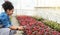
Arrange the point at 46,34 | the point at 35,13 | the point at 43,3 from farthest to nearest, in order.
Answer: the point at 35,13, the point at 43,3, the point at 46,34

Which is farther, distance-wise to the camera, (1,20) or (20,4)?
(20,4)

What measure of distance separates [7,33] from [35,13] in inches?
763

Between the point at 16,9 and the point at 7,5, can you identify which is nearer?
the point at 7,5

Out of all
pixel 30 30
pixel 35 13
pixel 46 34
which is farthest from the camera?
pixel 35 13

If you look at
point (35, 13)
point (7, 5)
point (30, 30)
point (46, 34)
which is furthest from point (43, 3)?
point (7, 5)

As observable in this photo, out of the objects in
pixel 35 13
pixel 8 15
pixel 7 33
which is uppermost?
pixel 8 15

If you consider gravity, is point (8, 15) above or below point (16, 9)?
above

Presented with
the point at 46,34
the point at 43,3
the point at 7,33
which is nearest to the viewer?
the point at 7,33

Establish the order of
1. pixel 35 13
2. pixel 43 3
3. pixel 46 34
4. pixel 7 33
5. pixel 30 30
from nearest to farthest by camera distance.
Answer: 1. pixel 7 33
2. pixel 46 34
3. pixel 30 30
4. pixel 43 3
5. pixel 35 13

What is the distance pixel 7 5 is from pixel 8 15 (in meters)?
0.21

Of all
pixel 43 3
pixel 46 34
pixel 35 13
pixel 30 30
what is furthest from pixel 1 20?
pixel 35 13

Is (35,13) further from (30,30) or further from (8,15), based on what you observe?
(8,15)

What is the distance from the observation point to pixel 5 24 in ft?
15.1

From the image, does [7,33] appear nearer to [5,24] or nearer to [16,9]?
[5,24]
